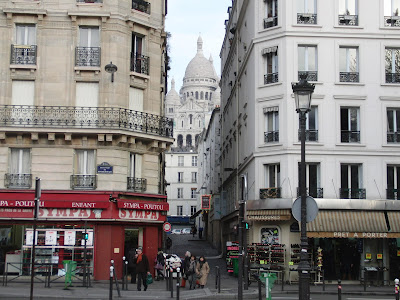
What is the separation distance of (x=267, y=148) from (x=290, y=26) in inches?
238

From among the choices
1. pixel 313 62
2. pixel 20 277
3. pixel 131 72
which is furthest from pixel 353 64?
pixel 20 277

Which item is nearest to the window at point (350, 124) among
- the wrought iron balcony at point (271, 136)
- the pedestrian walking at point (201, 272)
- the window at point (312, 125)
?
the window at point (312, 125)

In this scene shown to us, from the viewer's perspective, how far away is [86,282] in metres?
27.1

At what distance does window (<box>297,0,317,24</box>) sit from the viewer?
109ft

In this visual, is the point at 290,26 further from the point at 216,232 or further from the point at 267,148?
the point at 216,232

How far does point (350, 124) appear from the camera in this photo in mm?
32688

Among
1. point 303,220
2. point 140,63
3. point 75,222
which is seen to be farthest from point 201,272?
point 303,220

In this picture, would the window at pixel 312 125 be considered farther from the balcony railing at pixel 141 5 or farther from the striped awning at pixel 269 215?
the balcony railing at pixel 141 5

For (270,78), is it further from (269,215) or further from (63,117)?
(63,117)

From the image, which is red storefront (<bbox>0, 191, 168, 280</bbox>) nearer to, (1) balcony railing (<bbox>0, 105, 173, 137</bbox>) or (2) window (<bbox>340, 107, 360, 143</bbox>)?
(1) balcony railing (<bbox>0, 105, 173, 137</bbox>)

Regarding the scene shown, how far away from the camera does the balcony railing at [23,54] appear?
30234 mm

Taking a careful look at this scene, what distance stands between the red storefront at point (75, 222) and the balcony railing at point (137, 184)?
0.65 meters

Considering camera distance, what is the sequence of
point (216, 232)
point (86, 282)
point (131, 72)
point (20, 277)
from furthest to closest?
1. point (216, 232)
2. point (131, 72)
3. point (20, 277)
4. point (86, 282)

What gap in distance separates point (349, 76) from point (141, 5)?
10607 millimetres
